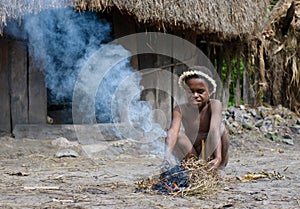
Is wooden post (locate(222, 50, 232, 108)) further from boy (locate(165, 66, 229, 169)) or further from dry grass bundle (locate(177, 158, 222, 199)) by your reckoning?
dry grass bundle (locate(177, 158, 222, 199))

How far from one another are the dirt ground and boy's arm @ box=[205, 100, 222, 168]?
24 cm

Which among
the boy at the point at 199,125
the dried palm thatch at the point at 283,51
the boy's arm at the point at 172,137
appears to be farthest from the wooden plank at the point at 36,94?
the dried palm thatch at the point at 283,51

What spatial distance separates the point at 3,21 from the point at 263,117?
5.56m

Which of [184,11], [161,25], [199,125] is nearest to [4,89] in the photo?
[161,25]

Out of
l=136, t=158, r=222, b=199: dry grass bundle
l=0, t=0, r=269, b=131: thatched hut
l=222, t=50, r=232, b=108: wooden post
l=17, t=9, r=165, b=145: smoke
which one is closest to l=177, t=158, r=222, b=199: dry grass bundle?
l=136, t=158, r=222, b=199: dry grass bundle

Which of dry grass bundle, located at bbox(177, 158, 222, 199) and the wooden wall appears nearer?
dry grass bundle, located at bbox(177, 158, 222, 199)

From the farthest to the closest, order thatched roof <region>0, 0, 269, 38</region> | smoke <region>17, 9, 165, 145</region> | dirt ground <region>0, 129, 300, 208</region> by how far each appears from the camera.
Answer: smoke <region>17, 9, 165, 145</region> < thatched roof <region>0, 0, 269, 38</region> < dirt ground <region>0, 129, 300, 208</region>

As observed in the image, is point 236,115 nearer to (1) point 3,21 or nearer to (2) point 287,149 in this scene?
(2) point 287,149

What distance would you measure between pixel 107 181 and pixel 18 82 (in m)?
2.77

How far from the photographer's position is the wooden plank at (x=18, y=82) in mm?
5934

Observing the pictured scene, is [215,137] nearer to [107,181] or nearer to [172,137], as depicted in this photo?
[172,137]

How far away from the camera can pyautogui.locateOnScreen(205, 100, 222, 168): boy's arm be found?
343 cm

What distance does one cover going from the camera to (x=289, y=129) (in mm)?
8625

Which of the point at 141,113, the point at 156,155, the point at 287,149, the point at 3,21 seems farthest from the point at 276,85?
the point at 3,21
